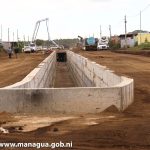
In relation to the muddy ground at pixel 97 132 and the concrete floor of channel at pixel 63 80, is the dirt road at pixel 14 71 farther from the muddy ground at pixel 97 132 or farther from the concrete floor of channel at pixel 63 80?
the muddy ground at pixel 97 132

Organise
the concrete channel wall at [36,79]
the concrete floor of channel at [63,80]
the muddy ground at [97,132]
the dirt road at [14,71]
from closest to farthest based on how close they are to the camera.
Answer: the muddy ground at [97,132] → the concrete channel wall at [36,79] → the dirt road at [14,71] → the concrete floor of channel at [63,80]

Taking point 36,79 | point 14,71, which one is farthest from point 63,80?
point 36,79

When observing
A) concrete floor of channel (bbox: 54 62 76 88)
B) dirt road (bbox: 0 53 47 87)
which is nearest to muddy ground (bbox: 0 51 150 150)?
dirt road (bbox: 0 53 47 87)

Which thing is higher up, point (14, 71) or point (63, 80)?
point (14, 71)

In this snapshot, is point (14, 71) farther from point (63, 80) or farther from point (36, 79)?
point (36, 79)

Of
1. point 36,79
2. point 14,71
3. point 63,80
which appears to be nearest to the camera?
point 36,79

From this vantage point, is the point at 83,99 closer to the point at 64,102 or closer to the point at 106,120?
the point at 64,102

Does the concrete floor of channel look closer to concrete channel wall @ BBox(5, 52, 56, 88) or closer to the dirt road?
the dirt road

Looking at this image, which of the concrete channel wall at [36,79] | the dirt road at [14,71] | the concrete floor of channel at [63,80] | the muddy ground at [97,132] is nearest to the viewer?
the muddy ground at [97,132]

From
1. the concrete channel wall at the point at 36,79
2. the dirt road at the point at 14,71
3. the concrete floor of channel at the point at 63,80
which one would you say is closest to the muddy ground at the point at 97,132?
the concrete channel wall at the point at 36,79

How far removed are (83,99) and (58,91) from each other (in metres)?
0.53

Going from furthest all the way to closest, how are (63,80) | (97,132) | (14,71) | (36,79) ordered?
1. (63,80)
2. (14,71)
3. (36,79)
4. (97,132)

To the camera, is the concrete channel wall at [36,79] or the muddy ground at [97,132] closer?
the muddy ground at [97,132]

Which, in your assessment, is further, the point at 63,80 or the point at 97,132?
the point at 63,80
